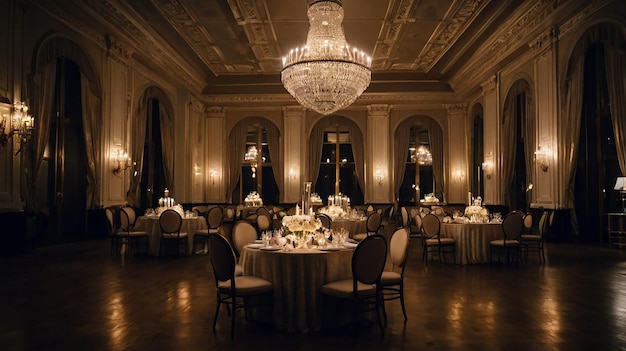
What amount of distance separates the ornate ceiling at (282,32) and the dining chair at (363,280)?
24.5 feet

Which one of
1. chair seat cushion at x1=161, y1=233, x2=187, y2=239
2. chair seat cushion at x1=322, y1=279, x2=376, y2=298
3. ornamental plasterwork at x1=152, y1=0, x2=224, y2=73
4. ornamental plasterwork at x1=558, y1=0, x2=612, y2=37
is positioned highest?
ornamental plasterwork at x1=152, y1=0, x2=224, y2=73

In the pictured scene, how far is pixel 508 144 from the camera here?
13.1 metres

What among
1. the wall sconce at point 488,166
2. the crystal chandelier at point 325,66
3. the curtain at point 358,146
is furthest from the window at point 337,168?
the crystal chandelier at point 325,66

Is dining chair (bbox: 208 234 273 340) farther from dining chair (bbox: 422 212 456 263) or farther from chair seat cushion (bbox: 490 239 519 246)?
chair seat cushion (bbox: 490 239 519 246)

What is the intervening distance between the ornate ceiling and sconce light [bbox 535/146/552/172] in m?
2.52

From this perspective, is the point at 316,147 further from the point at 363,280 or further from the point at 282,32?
the point at 363,280

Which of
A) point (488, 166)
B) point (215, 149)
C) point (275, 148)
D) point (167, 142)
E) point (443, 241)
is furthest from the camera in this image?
point (275, 148)

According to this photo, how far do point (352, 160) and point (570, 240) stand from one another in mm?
9318

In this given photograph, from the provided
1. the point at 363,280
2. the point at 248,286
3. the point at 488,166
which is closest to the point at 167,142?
the point at 488,166

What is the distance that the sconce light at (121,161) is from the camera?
1095 cm

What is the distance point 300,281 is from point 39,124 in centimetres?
673

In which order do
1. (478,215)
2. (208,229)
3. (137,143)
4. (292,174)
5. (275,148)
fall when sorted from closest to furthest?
1. (478,215)
2. (208,229)
3. (137,143)
4. (292,174)
5. (275,148)

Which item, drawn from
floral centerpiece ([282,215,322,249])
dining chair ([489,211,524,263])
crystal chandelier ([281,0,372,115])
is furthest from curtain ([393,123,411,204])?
floral centerpiece ([282,215,322,249])

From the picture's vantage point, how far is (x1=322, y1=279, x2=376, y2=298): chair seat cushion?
404cm
